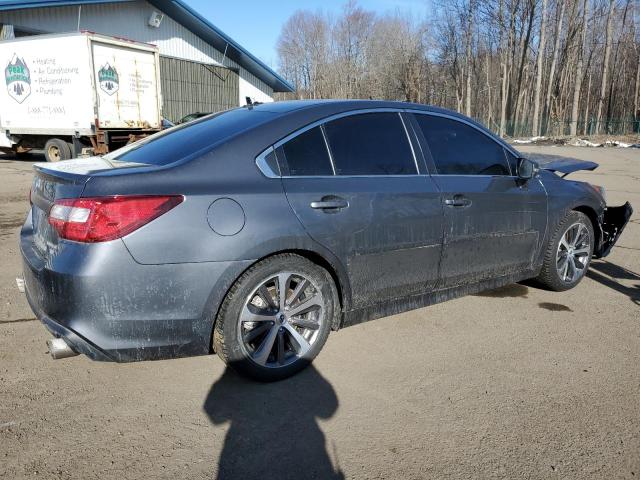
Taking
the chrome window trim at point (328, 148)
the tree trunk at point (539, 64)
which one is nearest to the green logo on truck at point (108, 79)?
the chrome window trim at point (328, 148)

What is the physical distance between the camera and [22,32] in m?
18.0

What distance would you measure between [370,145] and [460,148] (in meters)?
0.91

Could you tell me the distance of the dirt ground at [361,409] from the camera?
241cm

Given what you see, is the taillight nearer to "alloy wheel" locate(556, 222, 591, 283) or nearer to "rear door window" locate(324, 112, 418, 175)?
"rear door window" locate(324, 112, 418, 175)

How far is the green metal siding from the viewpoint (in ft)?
76.0

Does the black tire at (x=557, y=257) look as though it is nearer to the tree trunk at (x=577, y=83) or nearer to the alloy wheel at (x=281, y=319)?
the alloy wheel at (x=281, y=319)

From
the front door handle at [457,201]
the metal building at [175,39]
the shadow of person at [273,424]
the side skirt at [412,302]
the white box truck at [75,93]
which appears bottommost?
the shadow of person at [273,424]

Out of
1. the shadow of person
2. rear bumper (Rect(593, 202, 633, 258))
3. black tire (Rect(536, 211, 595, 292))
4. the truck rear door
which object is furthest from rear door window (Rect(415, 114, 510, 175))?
the truck rear door

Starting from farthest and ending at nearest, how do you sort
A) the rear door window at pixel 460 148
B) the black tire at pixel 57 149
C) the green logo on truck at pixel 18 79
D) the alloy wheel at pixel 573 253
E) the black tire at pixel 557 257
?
the black tire at pixel 57 149 < the green logo on truck at pixel 18 79 < the alloy wheel at pixel 573 253 < the black tire at pixel 557 257 < the rear door window at pixel 460 148

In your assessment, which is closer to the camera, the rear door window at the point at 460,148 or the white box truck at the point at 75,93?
the rear door window at the point at 460,148

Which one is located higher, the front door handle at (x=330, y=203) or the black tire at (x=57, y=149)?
the black tire at (x=57, y=149)

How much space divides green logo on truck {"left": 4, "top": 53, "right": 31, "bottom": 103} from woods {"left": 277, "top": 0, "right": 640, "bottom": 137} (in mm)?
41625

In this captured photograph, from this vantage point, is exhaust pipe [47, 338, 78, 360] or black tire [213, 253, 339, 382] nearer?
exhaust pipe [47, 338, 78, 360]

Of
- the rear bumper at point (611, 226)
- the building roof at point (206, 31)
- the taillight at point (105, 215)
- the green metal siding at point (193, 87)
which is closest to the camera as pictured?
the taillight at point (105, 215)
